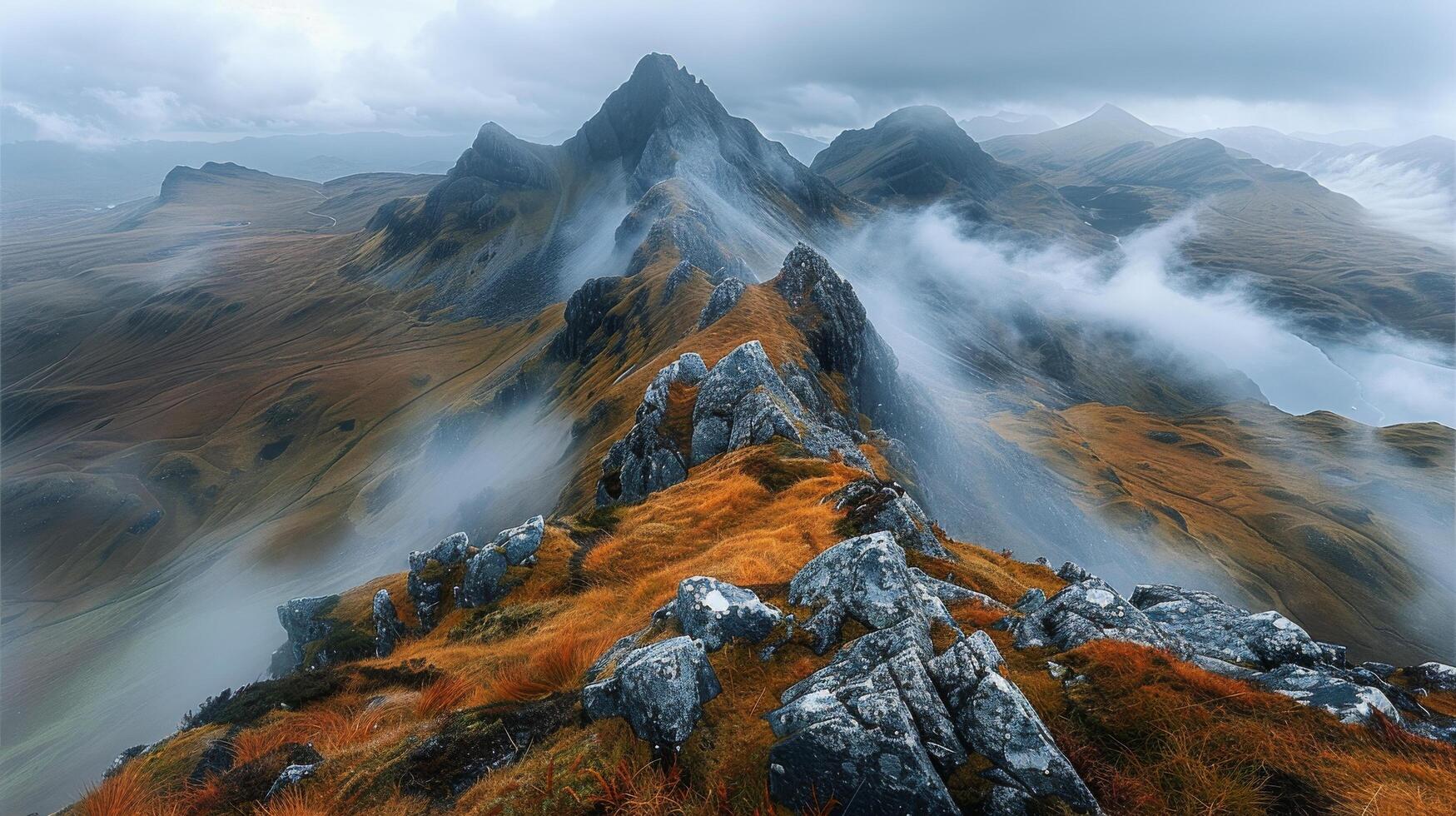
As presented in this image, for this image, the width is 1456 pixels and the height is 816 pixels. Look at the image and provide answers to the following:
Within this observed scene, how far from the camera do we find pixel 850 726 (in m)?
7.75

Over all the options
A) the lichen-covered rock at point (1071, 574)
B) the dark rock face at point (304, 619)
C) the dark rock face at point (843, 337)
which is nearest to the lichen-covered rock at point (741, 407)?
the lichen-covered rock at point (1071, 574)

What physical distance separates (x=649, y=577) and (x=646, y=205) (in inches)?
7564

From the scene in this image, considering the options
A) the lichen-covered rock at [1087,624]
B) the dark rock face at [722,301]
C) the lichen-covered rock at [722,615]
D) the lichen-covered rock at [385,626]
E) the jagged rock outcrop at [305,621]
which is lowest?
the jagged rock outcrop at [305,621]

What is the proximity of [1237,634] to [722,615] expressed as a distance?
12414 millimetres

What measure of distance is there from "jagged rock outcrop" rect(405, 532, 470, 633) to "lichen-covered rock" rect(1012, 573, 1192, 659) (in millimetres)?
20971

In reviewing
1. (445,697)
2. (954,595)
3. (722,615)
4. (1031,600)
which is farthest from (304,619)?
(1031,600)

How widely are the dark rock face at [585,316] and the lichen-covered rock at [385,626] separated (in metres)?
92.4

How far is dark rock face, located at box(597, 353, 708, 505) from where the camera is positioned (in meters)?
36.6

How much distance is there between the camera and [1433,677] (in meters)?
11.9

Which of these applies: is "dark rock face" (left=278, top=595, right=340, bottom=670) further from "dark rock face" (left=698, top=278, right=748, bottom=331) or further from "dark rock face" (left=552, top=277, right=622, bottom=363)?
"dark rock face" (left=552, top=277, right=622, bottom=363)

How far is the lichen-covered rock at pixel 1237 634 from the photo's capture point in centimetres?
1247

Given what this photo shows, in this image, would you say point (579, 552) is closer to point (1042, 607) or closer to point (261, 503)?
point (1042, 607)

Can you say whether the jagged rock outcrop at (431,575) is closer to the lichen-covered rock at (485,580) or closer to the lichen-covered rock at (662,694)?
the lichen-covered rock at (485,580)

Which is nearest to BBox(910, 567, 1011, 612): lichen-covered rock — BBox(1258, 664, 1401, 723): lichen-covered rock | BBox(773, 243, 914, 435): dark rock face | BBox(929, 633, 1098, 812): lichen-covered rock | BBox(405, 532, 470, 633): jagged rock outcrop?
BBox(929, 633, 1098, 812): lichen-covered rock
